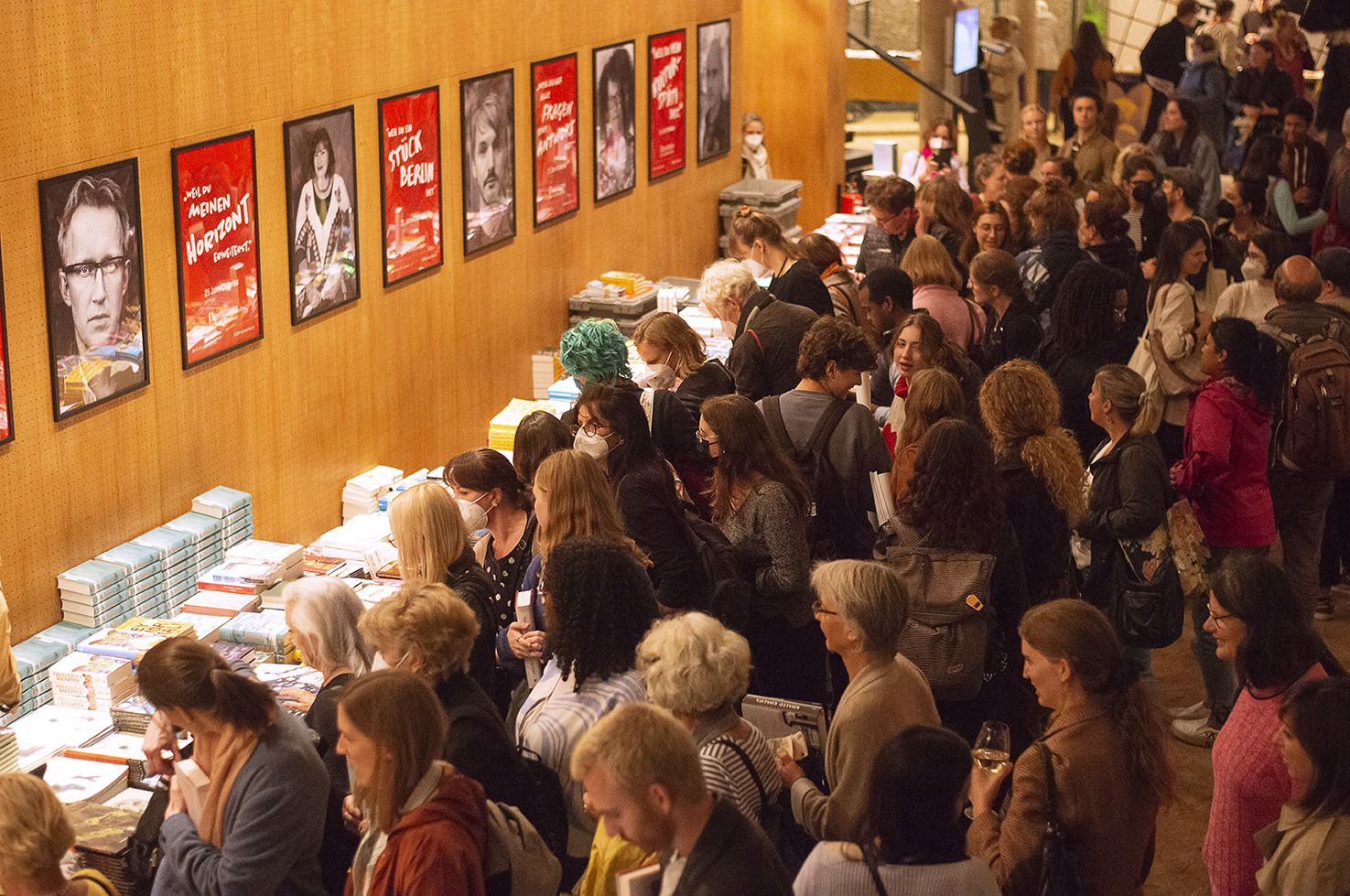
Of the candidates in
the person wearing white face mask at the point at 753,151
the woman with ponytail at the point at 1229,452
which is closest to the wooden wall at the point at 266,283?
the person wearing white face mask at the point at 753,151

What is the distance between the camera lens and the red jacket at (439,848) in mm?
2764

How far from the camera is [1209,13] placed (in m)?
21.6

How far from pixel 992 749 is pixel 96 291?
11.0 feet

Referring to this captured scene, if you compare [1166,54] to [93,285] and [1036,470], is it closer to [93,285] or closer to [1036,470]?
[1036,470]

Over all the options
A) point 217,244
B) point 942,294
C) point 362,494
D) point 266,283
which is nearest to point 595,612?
point 217,244

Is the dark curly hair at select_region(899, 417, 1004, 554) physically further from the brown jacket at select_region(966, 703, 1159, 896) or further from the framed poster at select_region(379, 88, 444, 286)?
the framed poster at select_region(379, 88, 444, 286)

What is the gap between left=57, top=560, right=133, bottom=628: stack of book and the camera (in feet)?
16.0

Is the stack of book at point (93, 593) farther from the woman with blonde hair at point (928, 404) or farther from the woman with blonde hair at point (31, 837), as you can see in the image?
the woman with blonde hair at point (928, 404)

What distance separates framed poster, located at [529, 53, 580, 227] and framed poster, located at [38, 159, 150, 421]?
334 cm

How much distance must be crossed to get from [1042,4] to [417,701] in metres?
21.8

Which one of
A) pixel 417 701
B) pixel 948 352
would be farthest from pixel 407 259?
pixel 417 701

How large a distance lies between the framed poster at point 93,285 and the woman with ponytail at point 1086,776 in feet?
10.7

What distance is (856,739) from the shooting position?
337 cm

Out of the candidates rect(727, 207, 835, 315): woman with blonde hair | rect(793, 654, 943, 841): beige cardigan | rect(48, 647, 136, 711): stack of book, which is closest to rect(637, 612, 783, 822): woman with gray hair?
rect(793, 654, 943, 841): beige cardigan
